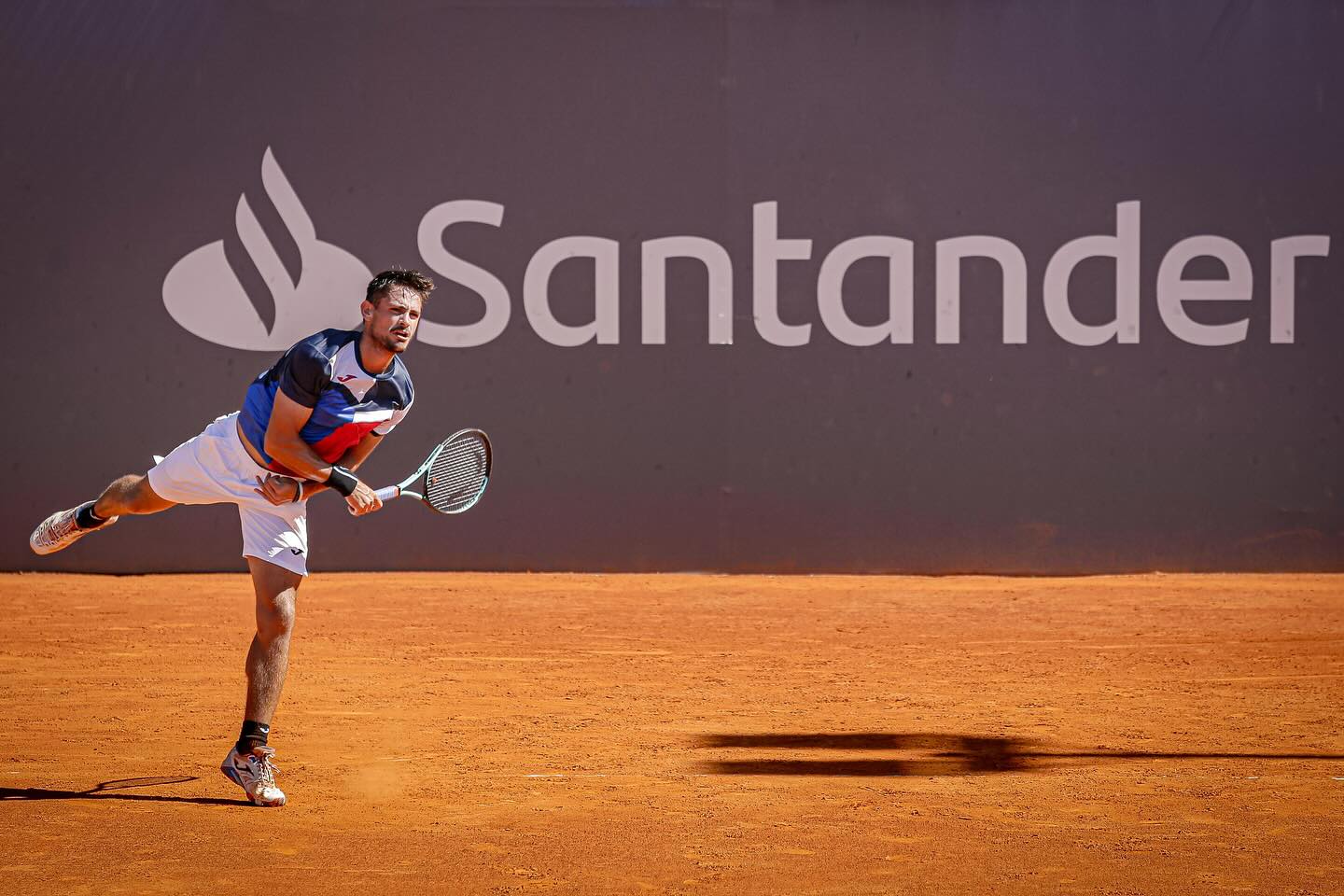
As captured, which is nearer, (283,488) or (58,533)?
(283,488)

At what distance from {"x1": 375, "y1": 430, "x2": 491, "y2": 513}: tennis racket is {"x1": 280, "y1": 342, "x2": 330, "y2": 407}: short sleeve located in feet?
2.74

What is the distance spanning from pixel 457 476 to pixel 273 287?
5.41m

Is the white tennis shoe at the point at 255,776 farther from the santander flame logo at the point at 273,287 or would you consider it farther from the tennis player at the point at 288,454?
the santander flame logo at the point at 273,287

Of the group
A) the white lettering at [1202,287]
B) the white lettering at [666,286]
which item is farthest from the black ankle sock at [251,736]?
the white lettering at [1202,287]

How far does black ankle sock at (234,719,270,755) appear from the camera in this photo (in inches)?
184

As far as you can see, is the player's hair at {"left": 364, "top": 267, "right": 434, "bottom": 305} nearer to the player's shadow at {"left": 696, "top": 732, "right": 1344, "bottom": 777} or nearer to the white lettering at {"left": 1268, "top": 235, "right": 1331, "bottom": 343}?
the player's shadow at {"left": 696, "top": 732, "right": 1344, "bottom": 777}

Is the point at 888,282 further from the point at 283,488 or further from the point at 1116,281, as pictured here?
the point at 283,488

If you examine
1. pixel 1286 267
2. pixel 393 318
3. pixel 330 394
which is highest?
pixel 1286 267

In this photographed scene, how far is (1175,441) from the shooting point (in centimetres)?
1083

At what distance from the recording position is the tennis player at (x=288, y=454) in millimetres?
4758

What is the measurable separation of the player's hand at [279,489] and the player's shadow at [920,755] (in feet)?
5.70

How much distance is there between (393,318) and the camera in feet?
16.1

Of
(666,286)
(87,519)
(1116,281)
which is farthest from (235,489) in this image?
(1116,281)

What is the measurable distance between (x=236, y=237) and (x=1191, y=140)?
7.06 metres
